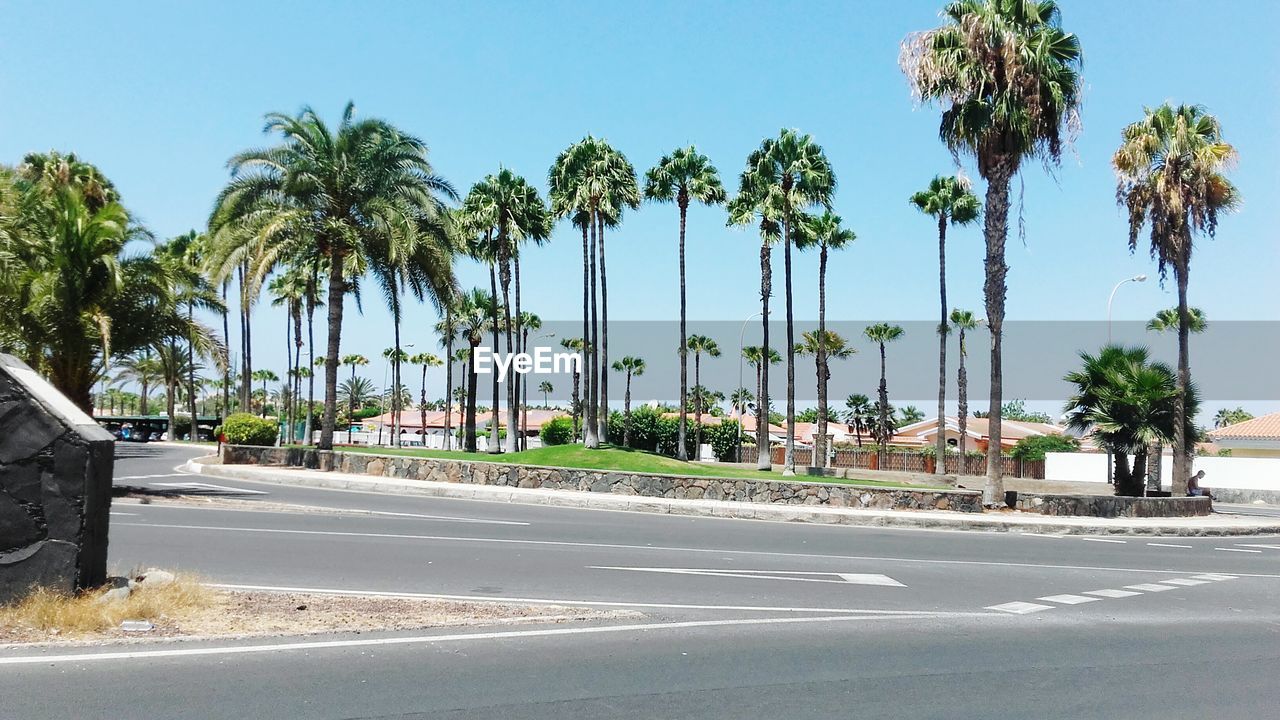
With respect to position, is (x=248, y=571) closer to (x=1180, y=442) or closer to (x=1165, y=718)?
(x=1165, y=718)

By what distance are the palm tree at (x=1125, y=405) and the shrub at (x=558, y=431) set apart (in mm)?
42022

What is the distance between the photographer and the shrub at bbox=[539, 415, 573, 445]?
2621 inches

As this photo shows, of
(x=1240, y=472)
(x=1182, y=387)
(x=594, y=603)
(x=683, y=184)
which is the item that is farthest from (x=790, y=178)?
A: (x=594, y=603)

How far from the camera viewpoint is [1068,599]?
11.7 metres

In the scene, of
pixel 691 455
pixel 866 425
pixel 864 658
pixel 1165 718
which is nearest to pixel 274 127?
pixel 864 658

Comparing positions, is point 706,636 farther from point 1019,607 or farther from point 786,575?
point 786,575

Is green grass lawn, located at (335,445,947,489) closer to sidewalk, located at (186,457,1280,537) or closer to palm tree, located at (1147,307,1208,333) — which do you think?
sidewalk, located at (186,457,1280,537)

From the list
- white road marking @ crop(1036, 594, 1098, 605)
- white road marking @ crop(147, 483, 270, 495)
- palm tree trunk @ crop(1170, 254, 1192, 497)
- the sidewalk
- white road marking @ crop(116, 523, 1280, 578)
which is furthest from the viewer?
palm tree trunk @ crop(1170, 254, 1192, 497)

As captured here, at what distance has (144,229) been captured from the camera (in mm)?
21984

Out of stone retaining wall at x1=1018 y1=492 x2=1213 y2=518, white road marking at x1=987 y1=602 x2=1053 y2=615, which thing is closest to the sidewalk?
stone retaining wall at x1=1018 y1=492 x2=1213 y2=518

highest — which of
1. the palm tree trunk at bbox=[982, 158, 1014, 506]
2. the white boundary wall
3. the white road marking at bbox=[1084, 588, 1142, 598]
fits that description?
the palm tree trunk at bbox=[982, 158, 1014, 506]

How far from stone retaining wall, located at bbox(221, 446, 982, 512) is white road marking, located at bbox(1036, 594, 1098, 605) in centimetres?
1220

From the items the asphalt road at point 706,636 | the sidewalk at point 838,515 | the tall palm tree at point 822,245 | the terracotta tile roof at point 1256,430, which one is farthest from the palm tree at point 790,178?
the terracotta tile roof at point 1256,430

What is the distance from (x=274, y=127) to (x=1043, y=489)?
36.2 meters
